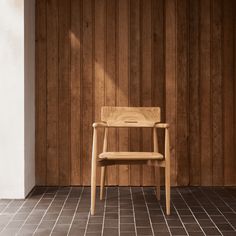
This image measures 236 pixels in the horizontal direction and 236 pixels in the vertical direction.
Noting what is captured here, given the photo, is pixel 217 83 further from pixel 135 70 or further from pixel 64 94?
pixel 64 94

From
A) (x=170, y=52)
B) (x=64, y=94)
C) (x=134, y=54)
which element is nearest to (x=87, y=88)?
(x=64, y=94)

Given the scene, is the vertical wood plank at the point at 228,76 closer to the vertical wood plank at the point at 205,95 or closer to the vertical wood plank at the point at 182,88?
the vertical wood plank at the point at 205,95

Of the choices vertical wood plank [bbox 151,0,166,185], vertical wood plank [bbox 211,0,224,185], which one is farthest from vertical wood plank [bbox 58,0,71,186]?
vertical wood plank [bbox 211,0,224,185]

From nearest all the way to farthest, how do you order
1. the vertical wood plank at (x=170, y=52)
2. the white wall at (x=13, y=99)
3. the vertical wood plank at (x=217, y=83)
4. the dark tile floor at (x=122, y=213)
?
the dark tile floor at (x=122, y=213) → the white wall at (x=13, y=99) → the vertical wood plank at (x=170, y=52) → the vertical wood plank at (x=217, y=83)

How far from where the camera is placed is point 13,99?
13.2 feet

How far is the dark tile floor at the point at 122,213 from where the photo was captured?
10.1 feet

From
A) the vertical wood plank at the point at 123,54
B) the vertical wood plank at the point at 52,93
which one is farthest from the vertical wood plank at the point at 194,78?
the vertical wood plank at the point at 52,93

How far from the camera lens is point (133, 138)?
15.0ft

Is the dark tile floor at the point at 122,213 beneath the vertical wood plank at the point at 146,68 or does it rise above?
beneath

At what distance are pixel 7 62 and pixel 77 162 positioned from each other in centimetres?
127

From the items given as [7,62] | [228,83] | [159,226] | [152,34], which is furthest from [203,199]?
[7,62]

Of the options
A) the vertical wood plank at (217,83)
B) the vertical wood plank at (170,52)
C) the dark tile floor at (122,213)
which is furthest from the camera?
the vertical wood plank at (217,83)

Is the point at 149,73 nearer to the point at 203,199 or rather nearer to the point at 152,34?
the point at 152,34

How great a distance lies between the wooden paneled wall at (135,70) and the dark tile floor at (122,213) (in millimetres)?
462
